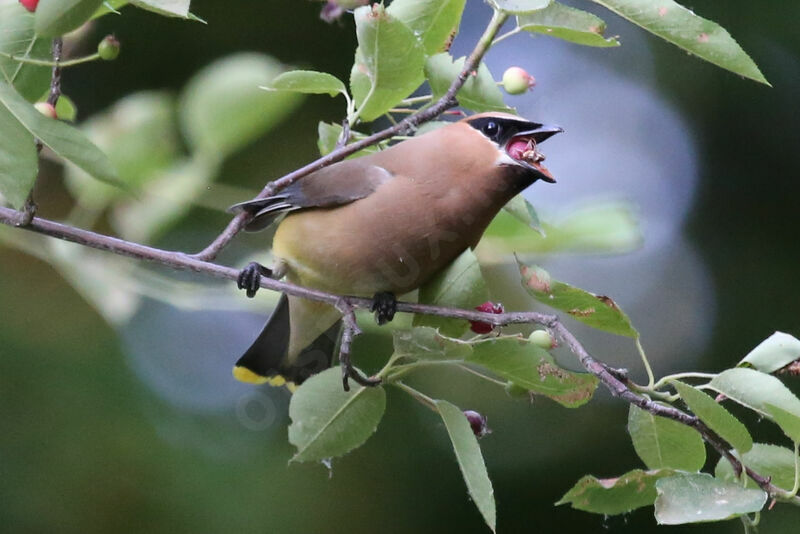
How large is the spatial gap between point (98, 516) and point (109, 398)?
633 millimetres

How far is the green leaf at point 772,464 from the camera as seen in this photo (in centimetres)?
176

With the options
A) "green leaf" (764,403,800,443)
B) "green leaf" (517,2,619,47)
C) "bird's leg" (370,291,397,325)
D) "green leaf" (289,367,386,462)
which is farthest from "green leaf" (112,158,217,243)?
"green leaf" (764,403,800,443)

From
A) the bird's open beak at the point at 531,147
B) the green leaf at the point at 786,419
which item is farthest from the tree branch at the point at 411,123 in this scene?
the green leaf at the point at 786,419

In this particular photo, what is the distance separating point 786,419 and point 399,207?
3.34ft

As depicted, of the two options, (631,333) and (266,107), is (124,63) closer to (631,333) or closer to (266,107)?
(266,107)

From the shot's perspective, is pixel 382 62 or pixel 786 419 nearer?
pixel 786 419

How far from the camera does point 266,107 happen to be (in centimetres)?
243

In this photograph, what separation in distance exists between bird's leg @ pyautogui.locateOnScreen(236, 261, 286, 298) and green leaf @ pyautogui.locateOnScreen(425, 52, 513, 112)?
1.62 feet

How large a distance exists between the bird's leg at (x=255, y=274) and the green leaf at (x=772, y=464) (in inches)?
35.3

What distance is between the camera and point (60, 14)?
1427 millimetres

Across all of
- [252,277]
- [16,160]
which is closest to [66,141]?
[16,160]

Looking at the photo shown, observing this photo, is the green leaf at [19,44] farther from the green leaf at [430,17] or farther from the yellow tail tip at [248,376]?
the yellow tail tip at [248,376]

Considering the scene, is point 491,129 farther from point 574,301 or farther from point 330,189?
point 574,301

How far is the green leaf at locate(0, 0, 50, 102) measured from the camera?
5.76 ft
